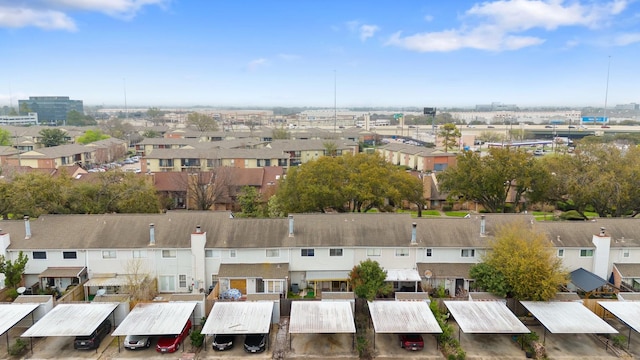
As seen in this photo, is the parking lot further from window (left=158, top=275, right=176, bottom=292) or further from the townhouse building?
window (left=158, top=275, right=176, bottom=292)

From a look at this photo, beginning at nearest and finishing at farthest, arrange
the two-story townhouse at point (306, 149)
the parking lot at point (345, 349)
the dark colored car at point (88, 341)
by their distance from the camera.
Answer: the parking lot at point (345, 349) → the dark colored car at point (88, 341) → the two-story townhouse at point (306, 149)

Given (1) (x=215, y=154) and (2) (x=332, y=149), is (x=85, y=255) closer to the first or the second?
(1) (x=215, y=154)

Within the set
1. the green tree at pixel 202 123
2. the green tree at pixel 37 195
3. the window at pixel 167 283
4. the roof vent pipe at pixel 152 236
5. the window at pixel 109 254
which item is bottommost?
the window at pixel 167 283

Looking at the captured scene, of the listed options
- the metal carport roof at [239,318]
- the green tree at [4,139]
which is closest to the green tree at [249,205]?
the metal carport roof at [239,318]

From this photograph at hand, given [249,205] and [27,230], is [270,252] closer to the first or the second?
[249,205]

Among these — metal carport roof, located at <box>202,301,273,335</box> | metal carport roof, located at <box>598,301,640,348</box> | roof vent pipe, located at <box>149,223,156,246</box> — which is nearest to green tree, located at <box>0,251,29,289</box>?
roof vent pipe, located at <box>149,223,156,246</box>

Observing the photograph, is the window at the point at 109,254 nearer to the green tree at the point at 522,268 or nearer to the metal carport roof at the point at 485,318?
the metal carport roof at the point at 485,318

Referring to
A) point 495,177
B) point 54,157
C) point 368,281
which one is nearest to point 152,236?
point 368,281
